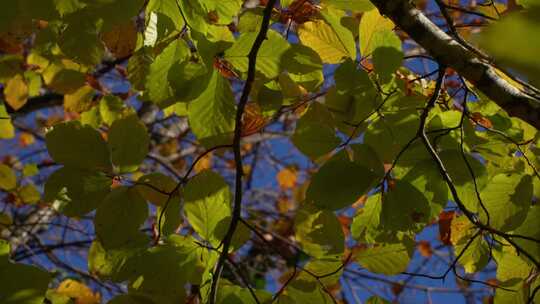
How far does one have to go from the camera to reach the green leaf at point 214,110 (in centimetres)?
82

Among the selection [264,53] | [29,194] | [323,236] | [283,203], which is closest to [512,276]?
[323,236]

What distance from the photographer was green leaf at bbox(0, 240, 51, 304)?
728 millimetres

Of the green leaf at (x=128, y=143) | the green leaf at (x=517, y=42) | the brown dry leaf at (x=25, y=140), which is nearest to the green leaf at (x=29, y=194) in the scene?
the green leaf at (x=128, y=143)

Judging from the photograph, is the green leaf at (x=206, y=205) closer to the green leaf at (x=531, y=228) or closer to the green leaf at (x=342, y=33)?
the green leaf at (x=342, y=33)

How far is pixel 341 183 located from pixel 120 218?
0.35 metres

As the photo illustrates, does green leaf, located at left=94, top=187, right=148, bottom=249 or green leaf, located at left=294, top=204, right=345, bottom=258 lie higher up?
green leaf, located at left=294, top=204, right=345, bottom=258

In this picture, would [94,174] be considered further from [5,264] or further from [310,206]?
[310,206]

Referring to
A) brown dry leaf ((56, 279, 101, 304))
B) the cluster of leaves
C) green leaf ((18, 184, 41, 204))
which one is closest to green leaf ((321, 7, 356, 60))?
the cluster of leaves

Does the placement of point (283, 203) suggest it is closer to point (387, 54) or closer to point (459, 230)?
point (459, 230)

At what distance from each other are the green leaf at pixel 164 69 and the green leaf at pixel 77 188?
0.16 m

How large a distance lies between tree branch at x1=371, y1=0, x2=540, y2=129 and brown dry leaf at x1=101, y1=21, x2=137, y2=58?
0.51m

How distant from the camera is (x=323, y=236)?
3.00 feet

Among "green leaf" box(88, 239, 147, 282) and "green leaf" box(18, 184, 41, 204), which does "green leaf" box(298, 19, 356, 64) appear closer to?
"green leaf" box(88, 239, 147, 282)

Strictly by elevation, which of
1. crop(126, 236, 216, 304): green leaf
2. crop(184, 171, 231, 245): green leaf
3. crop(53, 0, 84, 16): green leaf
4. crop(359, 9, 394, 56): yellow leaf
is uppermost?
crop(359, 9, 394, 56): yellow leaf
